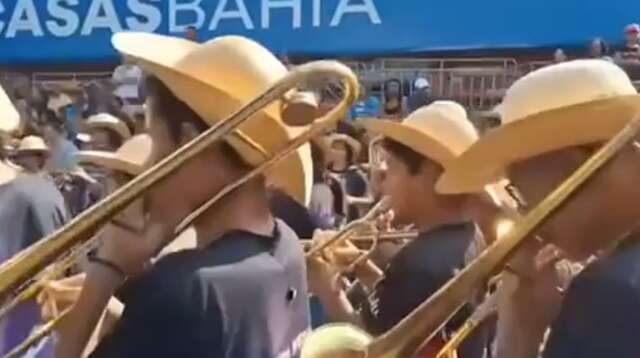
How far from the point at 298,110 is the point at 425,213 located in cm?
136

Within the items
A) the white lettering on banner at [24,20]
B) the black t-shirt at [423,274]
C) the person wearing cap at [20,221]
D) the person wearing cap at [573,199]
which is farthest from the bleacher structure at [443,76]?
the person wearing cap at [573,199]

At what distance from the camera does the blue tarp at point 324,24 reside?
13438 millimetres

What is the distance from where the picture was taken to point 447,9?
13906mm

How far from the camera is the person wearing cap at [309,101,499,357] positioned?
11.9 ft

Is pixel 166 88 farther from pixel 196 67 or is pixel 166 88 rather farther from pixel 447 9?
pixel 447 9

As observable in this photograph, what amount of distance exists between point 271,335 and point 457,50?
36.7ft

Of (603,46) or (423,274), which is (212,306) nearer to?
(423,274)

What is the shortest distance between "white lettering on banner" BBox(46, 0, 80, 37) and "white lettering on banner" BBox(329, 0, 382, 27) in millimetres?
2687

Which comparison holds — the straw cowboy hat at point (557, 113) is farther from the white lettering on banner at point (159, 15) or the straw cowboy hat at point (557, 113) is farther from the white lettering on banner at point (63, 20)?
the white lettering on banner at point (63, 20)

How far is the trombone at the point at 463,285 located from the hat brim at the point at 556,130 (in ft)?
0.41

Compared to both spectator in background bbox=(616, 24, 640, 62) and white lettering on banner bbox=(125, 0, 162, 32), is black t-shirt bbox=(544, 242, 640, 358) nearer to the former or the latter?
spectator in background bbox=(616, 24, 640, 62)

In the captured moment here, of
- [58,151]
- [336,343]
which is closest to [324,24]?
[58,151]

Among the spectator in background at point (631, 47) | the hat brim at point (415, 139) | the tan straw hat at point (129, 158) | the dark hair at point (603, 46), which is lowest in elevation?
the dark hair at point (603, 46)

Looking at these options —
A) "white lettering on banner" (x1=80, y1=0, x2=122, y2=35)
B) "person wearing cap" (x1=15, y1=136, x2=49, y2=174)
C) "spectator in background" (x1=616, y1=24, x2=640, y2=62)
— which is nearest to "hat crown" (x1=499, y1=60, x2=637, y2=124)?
"person wearing cap" (x1=15, y1=136, x2=49, y2=174)
